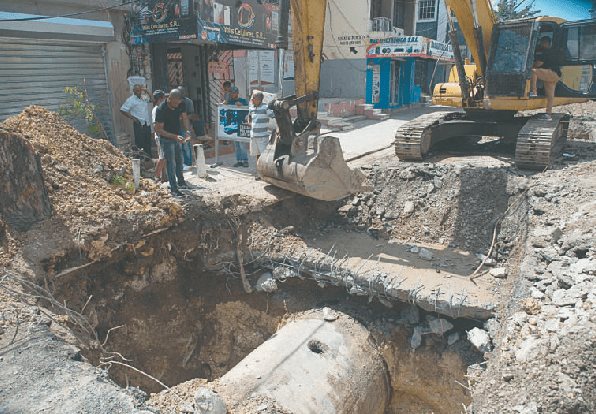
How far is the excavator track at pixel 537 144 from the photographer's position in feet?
25.0

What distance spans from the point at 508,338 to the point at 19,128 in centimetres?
608

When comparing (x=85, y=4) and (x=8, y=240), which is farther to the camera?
(x=85, y=4)

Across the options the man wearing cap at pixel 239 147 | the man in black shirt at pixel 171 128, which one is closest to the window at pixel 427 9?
the man wearing cap at pixel 239 147

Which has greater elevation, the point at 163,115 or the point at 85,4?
the point at 85,4

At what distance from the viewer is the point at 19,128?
20.0 ft

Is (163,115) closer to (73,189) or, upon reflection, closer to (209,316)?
(73,189)

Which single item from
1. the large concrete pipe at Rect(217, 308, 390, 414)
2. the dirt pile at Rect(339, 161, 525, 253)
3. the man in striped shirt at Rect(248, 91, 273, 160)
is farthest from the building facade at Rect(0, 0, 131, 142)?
the large concrete pipe at Rect(217, 308, 390, 414)

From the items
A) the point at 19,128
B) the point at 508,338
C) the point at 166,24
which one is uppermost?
the point at 166,24

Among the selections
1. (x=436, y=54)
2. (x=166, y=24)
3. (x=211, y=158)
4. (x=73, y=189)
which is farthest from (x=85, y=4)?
(x=436, y=54)

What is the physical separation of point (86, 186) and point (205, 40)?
A: 5.07 m

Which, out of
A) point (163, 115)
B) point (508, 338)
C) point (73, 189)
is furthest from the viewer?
point (163, 115)

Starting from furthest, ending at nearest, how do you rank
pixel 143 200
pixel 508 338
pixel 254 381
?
pixel 143 200
pixel 254 381
pixel 508 338

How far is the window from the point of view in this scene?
931 inches

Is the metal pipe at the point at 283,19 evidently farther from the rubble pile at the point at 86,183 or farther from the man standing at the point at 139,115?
the man standing at the point at 139,115
